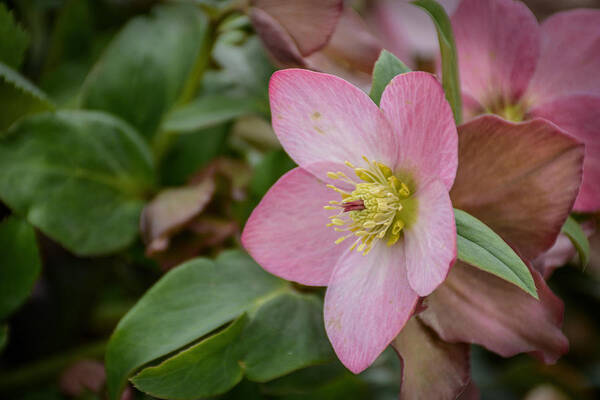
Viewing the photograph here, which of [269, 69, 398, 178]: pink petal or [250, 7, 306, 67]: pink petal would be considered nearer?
[269, 69, 398, 178]: pink petal

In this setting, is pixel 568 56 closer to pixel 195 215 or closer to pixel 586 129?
pixel 586 129

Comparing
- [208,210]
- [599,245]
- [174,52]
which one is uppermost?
[174,52]

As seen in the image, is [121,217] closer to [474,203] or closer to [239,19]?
[239,19]

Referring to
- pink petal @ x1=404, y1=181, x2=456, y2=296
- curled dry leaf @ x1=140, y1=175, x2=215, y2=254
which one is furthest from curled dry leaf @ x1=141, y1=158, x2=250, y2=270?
pink petal @ x1=404, y1=181, x2=456, y2=296

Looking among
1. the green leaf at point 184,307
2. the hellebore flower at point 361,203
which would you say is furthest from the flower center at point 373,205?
the green leaf at point 184,307

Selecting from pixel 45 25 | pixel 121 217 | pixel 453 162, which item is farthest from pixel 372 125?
pixel 45 25

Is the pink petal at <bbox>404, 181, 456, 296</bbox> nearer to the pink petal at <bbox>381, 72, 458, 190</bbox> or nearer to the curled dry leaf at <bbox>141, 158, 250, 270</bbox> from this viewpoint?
the pink petal at <bbox>381, 72, 458, 190</bbox>
